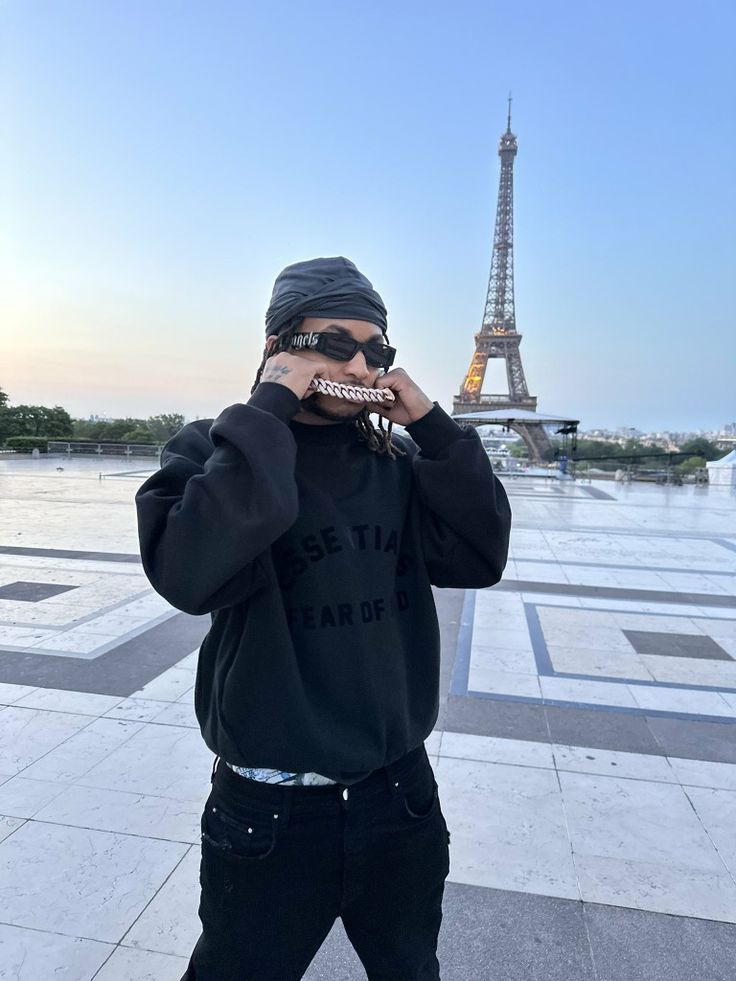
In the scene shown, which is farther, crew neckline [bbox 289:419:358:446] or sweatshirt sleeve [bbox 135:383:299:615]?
crew neckline [bbox 289:419:358:446]

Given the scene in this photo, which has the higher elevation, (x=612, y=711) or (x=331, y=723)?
(x=331, y=723)

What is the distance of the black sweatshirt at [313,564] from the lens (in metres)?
1.01

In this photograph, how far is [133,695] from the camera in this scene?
11.3ft

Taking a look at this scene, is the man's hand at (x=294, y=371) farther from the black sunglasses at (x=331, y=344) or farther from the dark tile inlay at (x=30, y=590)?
the dark tile inlay at (x=30, y=590)

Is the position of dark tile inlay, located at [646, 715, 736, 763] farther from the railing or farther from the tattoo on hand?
the railing

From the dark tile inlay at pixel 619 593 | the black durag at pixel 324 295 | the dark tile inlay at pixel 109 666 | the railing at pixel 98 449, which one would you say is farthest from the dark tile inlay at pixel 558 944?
the railing at pixel 98 449

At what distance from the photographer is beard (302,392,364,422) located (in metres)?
1.16

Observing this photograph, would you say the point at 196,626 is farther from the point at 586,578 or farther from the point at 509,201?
the point at 509,201

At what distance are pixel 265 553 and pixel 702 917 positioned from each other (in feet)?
6.50

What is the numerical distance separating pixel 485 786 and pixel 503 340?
42789 mm

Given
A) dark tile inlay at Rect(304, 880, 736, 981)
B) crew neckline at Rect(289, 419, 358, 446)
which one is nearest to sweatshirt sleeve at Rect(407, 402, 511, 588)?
crew neckline at Rect(289, 419, 358, 446)

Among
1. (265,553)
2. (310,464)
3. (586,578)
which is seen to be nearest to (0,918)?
(265,553)

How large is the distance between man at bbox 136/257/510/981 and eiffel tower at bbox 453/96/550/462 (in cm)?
3531

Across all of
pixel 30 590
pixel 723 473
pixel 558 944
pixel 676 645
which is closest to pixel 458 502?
pixel 558 944
